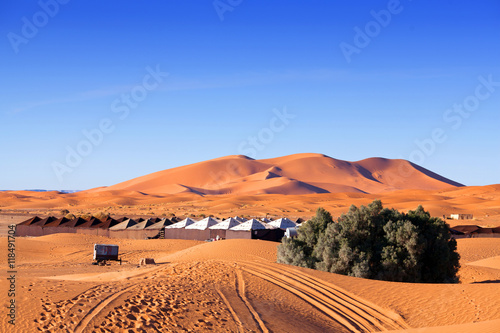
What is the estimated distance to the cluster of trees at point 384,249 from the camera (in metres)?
17.9

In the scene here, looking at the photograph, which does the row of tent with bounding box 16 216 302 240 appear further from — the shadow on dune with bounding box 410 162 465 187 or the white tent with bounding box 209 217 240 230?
the shadow on dune with bounding box 410 162 465 187

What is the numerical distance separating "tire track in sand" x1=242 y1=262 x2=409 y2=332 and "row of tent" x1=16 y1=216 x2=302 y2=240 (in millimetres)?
17429

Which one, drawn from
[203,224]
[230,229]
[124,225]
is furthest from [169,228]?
[230,229]

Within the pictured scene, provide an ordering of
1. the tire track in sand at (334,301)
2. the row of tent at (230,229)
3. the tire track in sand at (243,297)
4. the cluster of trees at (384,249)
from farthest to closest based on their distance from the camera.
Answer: the row of tent at (230,229) < the cluster of trees at (384,249) < the tire track in sand at (334,301) < the tire track in sand at (243,297)

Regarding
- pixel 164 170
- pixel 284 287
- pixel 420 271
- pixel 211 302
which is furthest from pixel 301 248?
pixel 164 170

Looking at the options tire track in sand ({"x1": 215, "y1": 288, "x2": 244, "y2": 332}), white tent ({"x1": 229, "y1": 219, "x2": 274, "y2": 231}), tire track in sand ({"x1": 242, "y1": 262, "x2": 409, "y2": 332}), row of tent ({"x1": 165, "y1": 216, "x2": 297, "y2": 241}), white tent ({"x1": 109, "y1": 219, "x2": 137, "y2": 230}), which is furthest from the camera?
white tent ({"x1": 109, "y1": 219, "x2": 137, "y2": 230})

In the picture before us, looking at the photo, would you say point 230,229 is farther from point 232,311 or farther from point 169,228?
point 232,311

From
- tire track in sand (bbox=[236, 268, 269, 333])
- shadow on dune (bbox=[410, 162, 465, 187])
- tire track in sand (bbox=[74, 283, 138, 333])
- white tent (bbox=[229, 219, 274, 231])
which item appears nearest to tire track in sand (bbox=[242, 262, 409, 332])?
tire track in sand (bbox=[236, 268, 269, 333])

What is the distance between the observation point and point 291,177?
16512 centimetres

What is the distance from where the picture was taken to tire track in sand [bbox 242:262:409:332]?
11.9 meters

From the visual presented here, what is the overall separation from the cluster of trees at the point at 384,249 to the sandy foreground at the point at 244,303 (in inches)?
83.1

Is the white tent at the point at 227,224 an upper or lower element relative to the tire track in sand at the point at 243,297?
upper

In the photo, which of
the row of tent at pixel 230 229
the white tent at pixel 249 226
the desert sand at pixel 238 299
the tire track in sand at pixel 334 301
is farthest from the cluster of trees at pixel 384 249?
the white tent at pixel 249 226

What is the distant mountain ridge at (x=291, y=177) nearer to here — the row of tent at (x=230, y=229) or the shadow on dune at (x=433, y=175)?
the shadow on dune at (x=433, y=175)
